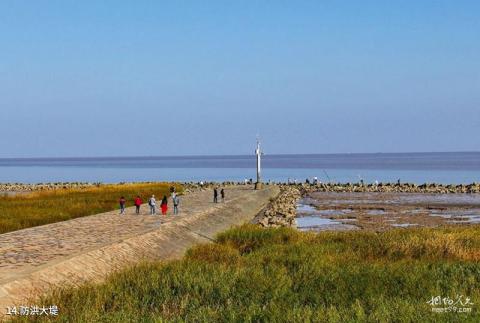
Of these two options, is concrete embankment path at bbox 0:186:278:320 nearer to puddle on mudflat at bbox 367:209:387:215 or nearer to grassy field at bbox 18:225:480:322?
grassy field at bbox 18:225:480:322

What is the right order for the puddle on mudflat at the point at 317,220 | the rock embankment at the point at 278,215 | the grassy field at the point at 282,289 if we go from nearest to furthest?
1. the grassy field at the point at 282,289
2. the rock embankment at the point at 278,215
3. the puddle on mudflat at the point at 317,220

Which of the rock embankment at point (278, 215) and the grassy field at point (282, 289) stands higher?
the grassy field at point (282, 289)

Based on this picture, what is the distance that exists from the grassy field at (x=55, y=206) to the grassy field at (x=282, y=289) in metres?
11.9

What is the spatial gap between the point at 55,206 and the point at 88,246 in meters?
17.9

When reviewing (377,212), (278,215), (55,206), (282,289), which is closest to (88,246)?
(282,289)

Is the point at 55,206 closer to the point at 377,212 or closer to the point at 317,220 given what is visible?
the point at 317,220

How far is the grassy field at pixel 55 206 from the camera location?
26.8 meters

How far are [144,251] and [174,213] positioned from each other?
11.7 meters

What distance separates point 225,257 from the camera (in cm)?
1677

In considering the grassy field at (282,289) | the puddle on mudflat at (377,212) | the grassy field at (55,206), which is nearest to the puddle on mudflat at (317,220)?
the puddle on mudflat at (377,212)

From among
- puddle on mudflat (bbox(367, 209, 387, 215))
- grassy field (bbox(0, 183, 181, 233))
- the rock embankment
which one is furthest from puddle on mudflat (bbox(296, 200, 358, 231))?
grassy field (bbox(0, 183, 181, 233))

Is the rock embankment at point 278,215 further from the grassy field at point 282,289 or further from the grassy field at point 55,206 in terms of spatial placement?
the grassy field at point 282,289

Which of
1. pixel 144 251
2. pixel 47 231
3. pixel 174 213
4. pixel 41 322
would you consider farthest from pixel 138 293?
pixel 174 213

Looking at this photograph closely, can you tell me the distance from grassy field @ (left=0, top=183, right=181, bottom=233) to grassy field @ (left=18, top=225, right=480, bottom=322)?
11898 millimetres
